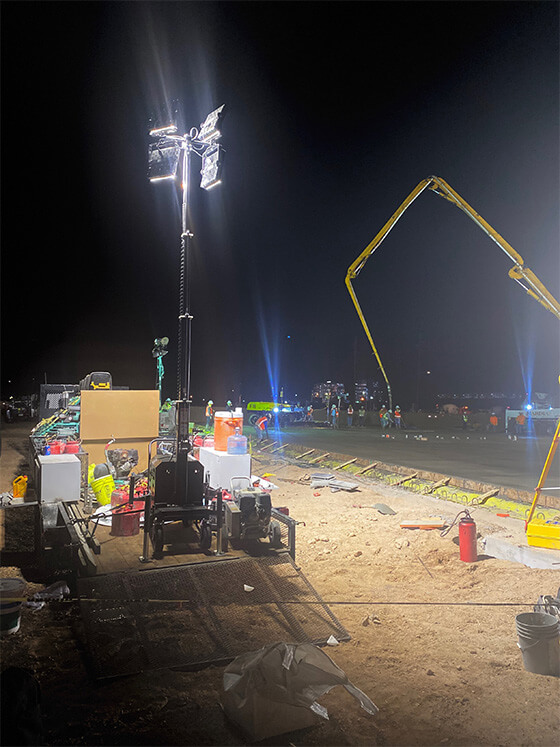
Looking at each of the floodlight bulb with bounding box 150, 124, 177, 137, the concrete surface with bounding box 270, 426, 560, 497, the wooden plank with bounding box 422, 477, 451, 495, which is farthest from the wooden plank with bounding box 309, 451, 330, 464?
the floodlight bulb with bounding box 150, 124, 177, 137

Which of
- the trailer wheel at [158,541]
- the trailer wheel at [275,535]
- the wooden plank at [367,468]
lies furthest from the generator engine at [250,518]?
the wooden plank at [367,468]

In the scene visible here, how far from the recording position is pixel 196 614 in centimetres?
533

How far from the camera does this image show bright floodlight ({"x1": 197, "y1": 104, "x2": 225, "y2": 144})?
672 cm

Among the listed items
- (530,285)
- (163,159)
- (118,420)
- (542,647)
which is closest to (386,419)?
(118,420)

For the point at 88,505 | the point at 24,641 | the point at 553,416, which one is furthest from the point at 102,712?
the point at 553,416

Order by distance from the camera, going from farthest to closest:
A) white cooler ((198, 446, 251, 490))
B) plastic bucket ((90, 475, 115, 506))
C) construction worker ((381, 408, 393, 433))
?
construction worker ((381, 408, 393, 433)) → plastic bucket ((90, 475, 115, 506)) → white cooler ((198, 446, 251, 490))

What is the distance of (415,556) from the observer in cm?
805

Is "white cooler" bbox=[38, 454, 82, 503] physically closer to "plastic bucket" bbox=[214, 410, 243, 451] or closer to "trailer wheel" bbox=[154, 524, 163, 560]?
"plastic bucket" bbox=[214, 410, 243, 451]

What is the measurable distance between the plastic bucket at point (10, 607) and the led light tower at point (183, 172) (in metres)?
2.58

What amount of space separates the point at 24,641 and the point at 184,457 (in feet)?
8.62

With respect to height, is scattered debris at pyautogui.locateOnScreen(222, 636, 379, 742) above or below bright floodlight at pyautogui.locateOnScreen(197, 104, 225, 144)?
below

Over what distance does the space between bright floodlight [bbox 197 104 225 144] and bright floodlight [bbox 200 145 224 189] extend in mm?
127

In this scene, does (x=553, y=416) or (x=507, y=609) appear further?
(x=553, y=416)

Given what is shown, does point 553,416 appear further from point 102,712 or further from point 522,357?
point 522,357
